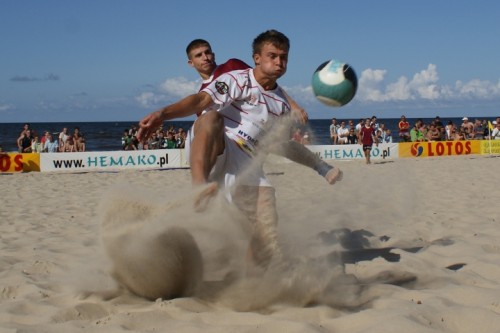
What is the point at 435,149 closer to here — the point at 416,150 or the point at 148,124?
the point at 416,150

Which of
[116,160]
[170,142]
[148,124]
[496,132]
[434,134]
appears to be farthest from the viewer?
[434,134]

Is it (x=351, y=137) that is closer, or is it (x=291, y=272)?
(x=291, y=272)

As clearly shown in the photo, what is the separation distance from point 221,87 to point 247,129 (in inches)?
12.9

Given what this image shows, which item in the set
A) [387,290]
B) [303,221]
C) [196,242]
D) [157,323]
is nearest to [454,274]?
[387,290]

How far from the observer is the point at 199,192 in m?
3.52

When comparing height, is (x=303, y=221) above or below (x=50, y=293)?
above

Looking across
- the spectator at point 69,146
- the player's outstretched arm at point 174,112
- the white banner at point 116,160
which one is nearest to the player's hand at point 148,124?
the player's outstretched arm at point 174,112

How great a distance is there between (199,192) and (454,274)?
2.18 meters

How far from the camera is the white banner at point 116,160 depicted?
770 inches

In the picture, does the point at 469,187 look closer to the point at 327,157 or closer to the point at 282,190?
the point at 282,190

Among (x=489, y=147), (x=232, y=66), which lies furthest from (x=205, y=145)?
(x=489, y=147)

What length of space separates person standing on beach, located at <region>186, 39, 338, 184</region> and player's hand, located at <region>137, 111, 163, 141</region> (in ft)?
1.75

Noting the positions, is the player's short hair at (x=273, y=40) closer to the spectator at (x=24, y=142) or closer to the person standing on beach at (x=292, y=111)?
the person standing on beach at (x=292, y=111)

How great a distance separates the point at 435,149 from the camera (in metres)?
22.8
